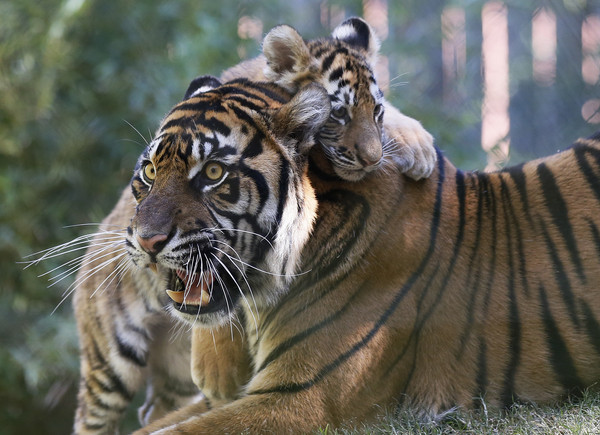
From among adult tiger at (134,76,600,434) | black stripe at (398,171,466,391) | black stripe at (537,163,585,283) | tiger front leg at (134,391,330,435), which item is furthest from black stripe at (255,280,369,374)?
black stripe at (537,163,585,283)

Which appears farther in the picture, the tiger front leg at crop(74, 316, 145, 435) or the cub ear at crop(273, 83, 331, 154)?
the tiger front leg at crop(74, 316, 145, 435)

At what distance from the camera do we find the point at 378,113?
2.24 m

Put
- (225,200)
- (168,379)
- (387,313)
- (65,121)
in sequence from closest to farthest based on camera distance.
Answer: (225,200), (387,313), (168,379), (65,121)

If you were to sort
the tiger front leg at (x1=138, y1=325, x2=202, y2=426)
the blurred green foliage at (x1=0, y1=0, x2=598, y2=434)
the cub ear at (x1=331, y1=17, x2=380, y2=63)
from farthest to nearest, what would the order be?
the blurred green foliage at (x1=0, y1=0, x2=598, y2=434) → the tiger front leg at (x1=138, y1=325, x2=202, y2=426) → the cub ear at (x1=331, y1=17, x2=380, y2=63)

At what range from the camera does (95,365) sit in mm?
2916

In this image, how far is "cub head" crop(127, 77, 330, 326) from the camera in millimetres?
1788

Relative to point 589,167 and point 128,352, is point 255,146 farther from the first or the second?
point 128,352

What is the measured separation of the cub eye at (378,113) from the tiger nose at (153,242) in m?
0.82

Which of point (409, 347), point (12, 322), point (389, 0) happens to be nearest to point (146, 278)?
point (409, 347)

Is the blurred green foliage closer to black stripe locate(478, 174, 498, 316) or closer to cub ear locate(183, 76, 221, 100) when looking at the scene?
cub ear locate(183, 76, 221, 100)

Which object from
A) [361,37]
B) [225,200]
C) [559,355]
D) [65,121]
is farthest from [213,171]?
[65,121]

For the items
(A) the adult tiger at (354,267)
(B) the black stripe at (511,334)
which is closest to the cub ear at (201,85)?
(A) the adult tiger at (354,267)

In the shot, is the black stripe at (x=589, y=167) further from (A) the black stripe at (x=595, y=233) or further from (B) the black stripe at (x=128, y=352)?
(B) the black stripe at (x=128, y=352)

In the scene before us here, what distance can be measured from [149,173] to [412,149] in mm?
777
